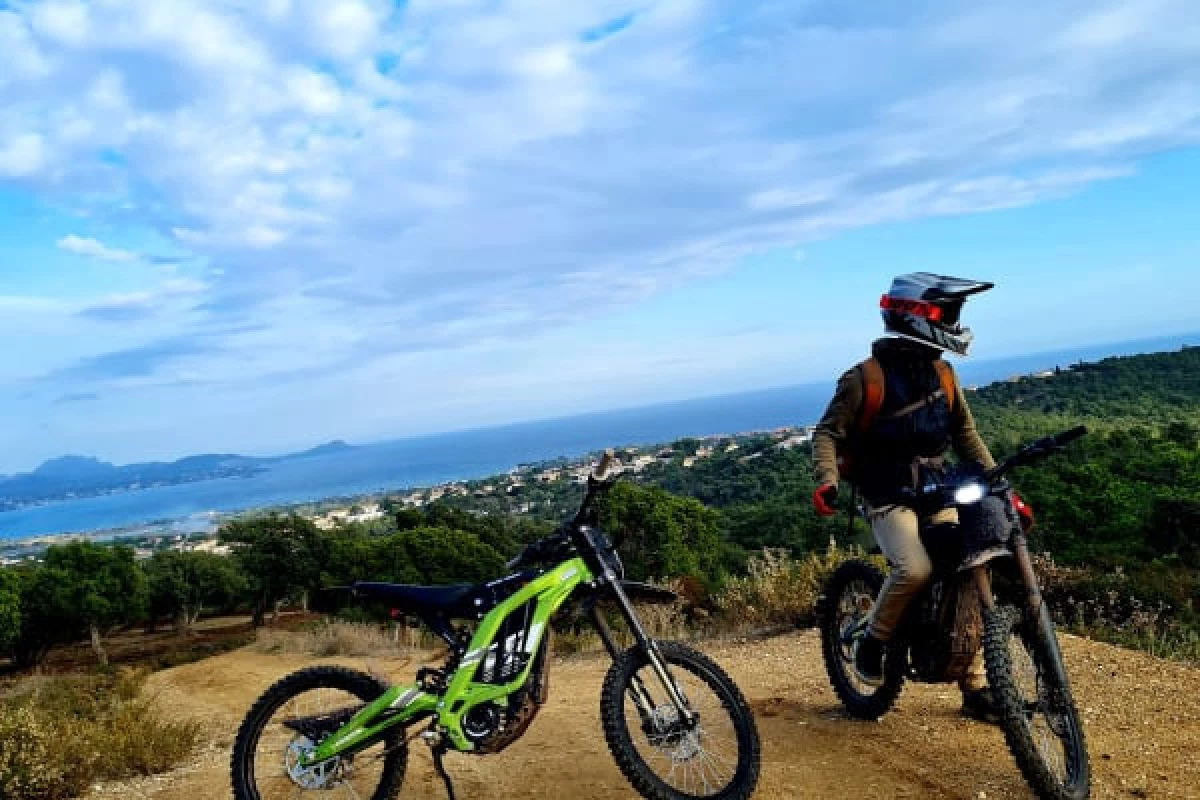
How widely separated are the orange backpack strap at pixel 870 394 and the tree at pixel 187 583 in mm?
43487

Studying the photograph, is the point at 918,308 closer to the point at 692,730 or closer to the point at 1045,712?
the point at 1045,712

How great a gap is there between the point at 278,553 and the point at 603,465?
137 ft

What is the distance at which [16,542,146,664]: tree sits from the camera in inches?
1340

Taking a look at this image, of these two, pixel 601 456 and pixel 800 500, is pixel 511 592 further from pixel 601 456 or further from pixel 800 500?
pixel 800 500

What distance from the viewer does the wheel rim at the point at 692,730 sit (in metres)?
3.71

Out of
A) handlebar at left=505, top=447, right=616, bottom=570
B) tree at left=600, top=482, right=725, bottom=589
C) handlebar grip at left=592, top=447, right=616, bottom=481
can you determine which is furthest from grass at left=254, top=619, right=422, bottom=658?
tree at left=600, top=482, right=725, bottom=589

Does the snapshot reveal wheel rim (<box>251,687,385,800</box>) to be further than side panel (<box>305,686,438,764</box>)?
Yes

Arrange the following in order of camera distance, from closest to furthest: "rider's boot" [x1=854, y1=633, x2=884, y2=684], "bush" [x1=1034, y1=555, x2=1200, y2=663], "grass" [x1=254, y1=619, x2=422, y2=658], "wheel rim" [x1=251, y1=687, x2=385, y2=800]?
"wheel rim" [x1=251, y1=687, x2=385, y2=800] < "rider's boot" [x1=854, y1=633, x2=884, y2=684] < "bush" [x1=1034, y1=555, x2=1200, y2=663] < "grass" [x1=254, y1=619, x2=422, y2=658]

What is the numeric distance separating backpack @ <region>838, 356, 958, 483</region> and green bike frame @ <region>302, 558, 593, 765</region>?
1624mm

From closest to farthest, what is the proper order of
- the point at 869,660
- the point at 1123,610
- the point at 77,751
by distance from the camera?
the point at 869,660 < the point at 77,751 < the point at 1123,610

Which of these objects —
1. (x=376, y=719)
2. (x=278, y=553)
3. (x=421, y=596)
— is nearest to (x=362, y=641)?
(x=376, y=719)

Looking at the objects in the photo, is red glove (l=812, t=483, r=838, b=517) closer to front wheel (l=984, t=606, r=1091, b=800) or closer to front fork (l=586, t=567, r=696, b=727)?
front wheel (l=984, t=606, r=1091, b=800)

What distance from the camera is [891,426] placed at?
168 inches

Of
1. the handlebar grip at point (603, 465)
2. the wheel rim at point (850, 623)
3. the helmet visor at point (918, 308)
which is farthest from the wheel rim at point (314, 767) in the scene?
the helmet visor at point (918, 308)
